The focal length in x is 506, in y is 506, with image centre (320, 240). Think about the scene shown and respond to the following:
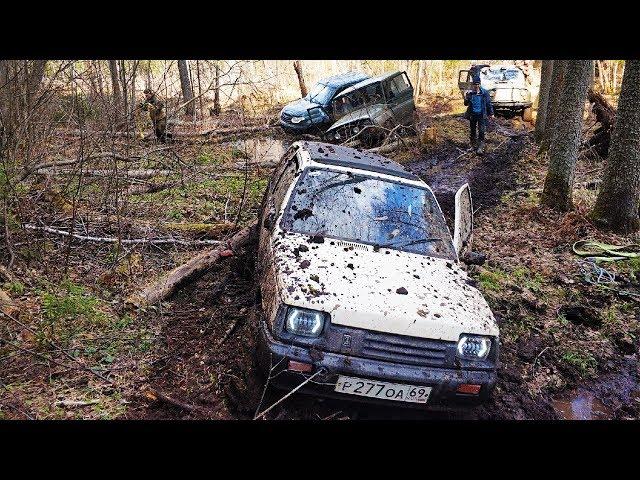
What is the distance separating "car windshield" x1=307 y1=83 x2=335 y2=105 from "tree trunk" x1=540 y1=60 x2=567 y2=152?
5.72 m

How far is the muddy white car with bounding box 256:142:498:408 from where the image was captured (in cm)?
345

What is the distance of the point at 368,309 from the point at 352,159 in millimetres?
2402

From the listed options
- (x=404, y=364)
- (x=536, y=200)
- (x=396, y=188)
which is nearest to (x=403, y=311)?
(x=404, y=364)

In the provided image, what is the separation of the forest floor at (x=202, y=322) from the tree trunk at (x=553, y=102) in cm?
396

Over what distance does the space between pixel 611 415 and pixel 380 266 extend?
2.52 meters

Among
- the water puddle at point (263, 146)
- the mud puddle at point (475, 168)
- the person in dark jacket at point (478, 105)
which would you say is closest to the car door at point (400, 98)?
the mud puddle at point (475, 168)

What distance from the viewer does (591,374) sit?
4.95m

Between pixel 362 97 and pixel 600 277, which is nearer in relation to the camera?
pixel 600 277

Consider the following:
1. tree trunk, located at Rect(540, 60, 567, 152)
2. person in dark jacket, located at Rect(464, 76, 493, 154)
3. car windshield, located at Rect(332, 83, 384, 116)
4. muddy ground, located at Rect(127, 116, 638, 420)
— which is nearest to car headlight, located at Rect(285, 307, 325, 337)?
muddy ground, located at Rect(127, 116, 638, 420)

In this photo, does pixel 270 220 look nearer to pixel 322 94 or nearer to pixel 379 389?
pixel 379 389

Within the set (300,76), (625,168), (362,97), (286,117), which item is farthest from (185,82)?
(625,168)

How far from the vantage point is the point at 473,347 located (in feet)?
12.2

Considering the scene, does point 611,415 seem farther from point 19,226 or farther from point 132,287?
point 19,226

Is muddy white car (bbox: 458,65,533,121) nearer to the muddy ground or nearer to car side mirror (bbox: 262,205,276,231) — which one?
the muddy ground
